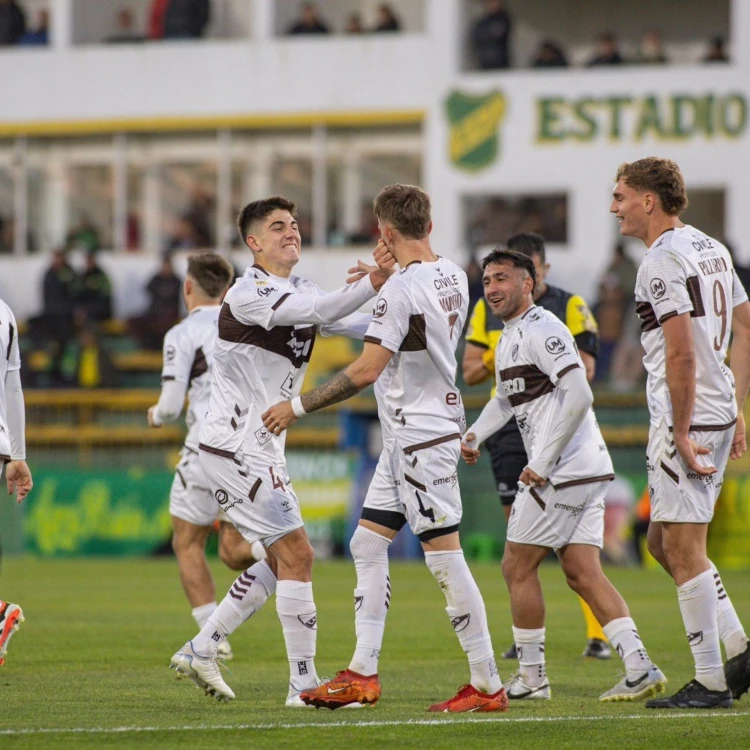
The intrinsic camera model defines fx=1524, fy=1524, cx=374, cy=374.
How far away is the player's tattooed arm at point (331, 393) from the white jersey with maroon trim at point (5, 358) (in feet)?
6.24

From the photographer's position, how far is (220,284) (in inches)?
403

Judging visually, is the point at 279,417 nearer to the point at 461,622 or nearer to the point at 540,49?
the point at 461,622

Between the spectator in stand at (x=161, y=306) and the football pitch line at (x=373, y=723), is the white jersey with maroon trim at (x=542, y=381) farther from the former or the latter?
the spectator in stand at (x=161, y=306)

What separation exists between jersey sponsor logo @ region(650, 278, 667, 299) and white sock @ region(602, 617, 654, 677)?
178 cm

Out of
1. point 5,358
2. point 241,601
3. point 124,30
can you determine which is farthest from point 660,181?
point 124,30

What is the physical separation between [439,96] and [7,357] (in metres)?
22.5

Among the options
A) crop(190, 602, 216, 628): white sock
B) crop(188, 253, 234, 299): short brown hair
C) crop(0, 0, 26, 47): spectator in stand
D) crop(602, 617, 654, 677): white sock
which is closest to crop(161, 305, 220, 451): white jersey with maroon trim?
crop(188, 253, 234, 299): short brown hair

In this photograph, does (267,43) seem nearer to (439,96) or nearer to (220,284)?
(439,96)

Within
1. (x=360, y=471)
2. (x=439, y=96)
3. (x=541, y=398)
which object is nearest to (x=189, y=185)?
(x=439, y=96)

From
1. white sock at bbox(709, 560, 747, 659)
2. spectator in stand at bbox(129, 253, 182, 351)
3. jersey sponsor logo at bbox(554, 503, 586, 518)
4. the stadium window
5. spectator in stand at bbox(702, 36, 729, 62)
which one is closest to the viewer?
white sock at bbox(709, 560, 747, 659)

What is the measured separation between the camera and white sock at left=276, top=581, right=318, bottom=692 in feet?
25.1

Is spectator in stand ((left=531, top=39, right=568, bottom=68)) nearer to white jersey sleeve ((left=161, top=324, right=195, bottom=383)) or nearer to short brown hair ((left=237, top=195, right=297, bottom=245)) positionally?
white jersey sleeve ((left=161, top=324, right=195, bottom=383))

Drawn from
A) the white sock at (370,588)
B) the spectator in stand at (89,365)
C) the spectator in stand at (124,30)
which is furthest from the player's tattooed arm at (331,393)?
the spectator in stand at (124,30)

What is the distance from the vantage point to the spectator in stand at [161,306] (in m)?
27.3
